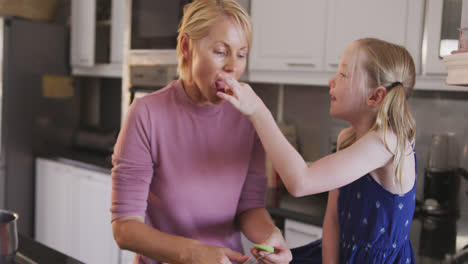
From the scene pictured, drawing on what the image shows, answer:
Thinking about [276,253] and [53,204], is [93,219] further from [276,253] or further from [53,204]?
[276,253]

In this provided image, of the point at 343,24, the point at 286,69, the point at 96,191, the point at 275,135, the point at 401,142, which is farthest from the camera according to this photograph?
the point at 96,191

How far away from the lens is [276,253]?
0.94m

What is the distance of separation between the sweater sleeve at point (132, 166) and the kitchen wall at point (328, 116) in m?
1.61

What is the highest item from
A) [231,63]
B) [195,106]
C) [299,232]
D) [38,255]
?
[231,63]

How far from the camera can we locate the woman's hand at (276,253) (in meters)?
0.91

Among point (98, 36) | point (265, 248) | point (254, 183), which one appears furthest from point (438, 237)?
point (98, 36)

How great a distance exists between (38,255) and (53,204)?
2230 millimetres

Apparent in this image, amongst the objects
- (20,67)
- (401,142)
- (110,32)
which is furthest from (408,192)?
(20,67)

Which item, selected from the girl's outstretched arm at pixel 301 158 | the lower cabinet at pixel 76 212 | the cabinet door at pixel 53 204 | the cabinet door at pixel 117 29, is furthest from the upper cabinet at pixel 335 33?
the cabinet door at pixel 53 204

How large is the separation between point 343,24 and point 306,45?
0.68 feet

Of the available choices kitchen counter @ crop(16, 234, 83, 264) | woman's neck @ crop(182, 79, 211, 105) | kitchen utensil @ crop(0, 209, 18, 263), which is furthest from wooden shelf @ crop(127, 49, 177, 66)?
kitchen utensil @ crop(0, 209, 18, 263)

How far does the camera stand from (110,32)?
303 centimetres

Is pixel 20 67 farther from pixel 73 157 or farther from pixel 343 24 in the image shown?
pixel 343 24

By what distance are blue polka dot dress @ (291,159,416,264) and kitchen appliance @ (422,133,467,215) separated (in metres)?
0.97
